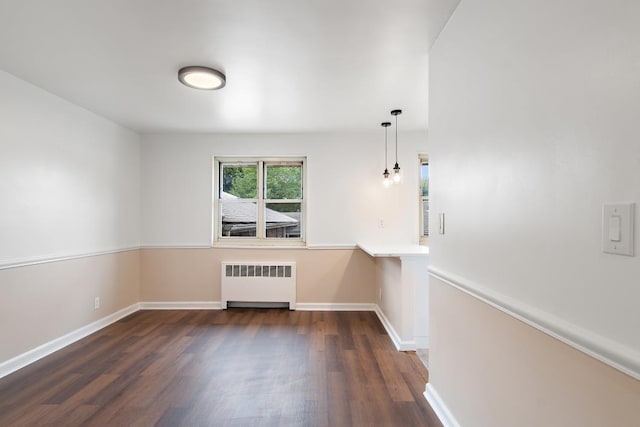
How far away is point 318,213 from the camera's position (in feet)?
14.3

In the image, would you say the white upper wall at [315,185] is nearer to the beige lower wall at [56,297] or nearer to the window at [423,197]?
the window at [423,197]

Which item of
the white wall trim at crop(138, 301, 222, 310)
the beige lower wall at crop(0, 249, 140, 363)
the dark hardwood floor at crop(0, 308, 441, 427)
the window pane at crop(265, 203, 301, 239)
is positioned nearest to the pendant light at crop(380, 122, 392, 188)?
the window pane at crop(265, 203, 301, 239)

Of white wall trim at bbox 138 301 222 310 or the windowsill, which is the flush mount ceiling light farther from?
white wall trim at bbox 138 301 222 310

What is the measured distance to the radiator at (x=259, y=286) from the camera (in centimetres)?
429

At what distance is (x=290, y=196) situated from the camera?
178 inches

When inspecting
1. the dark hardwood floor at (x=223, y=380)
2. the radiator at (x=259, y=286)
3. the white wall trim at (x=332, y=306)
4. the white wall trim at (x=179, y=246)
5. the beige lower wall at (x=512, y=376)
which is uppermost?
the white wall trim at (x=179, y=246)

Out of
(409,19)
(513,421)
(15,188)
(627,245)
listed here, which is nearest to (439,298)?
(513,421)

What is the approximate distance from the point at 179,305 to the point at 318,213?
7.42ft

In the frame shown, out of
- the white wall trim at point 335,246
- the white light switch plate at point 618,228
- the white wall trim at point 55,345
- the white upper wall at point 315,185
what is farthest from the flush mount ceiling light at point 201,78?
the white wall trim at point 55,345

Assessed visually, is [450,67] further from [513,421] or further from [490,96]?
[513,421]

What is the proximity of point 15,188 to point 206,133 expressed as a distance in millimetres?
2171

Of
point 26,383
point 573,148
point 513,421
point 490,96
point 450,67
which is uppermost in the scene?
point 450,67

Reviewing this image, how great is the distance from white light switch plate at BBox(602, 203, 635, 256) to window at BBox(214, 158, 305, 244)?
381cm

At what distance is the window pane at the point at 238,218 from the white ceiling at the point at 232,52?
1420mm
